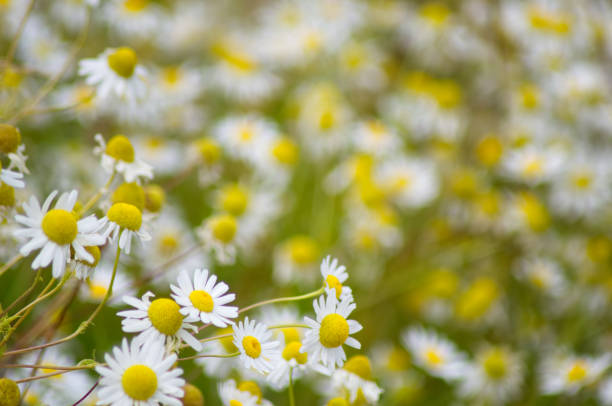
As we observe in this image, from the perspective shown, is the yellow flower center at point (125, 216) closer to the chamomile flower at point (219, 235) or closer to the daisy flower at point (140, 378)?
the daisy flower at point (140, 378)

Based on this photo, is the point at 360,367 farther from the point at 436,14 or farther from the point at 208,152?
the point at 436,14

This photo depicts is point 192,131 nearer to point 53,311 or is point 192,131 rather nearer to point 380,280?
point 380,280

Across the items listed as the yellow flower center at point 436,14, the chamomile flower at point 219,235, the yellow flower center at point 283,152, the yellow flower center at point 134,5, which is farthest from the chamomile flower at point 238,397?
the yellow flower center at point 436,14

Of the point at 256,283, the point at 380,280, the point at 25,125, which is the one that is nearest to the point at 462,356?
the point at 380,280

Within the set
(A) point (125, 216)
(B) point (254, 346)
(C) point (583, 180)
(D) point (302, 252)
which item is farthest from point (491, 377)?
(A) point (125, 216)

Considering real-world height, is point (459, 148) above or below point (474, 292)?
above
